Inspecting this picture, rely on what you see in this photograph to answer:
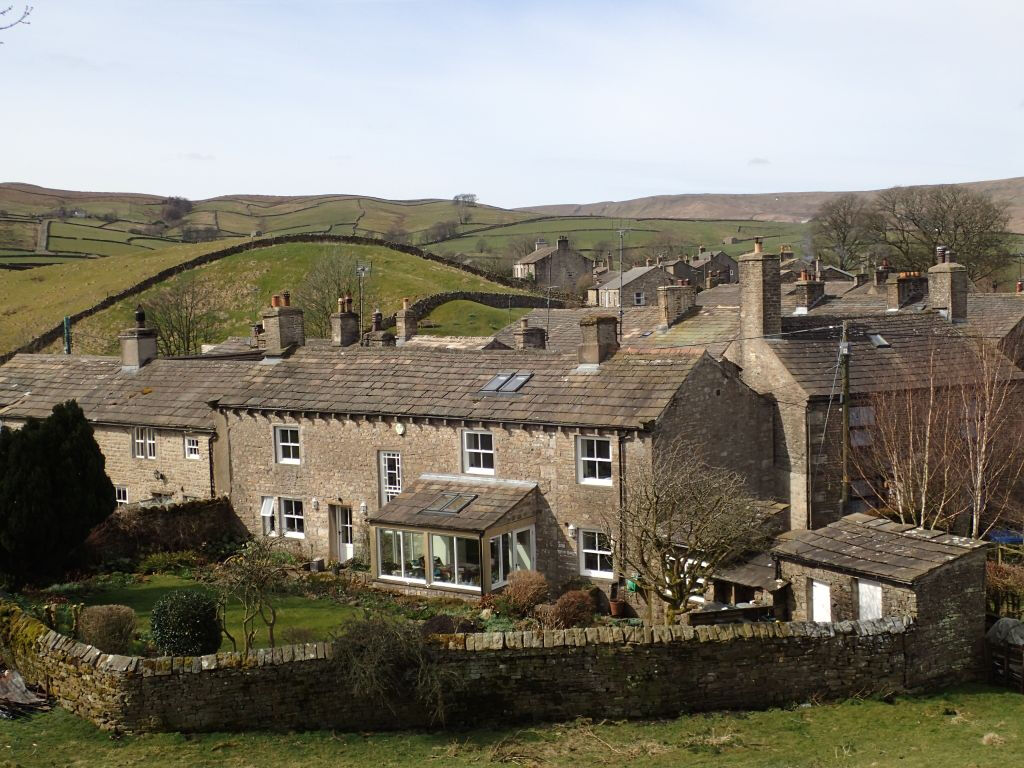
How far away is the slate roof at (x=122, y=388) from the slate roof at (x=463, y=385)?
1.50 meters

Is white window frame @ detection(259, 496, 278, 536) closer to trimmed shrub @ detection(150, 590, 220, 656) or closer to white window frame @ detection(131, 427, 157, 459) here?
white window frame @ detection(131, 427, 157, 459)

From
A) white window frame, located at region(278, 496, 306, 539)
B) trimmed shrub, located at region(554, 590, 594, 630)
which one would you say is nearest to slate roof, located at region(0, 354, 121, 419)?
white window frame, located at region(278, 496, 306, 539)

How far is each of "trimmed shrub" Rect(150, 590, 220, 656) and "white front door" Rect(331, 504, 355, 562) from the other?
10.8 m

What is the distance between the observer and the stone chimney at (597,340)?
27.7 m

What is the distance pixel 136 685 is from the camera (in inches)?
617

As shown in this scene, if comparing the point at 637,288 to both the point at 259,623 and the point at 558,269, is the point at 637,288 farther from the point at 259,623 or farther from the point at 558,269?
the point at 259,623

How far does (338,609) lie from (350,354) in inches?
395

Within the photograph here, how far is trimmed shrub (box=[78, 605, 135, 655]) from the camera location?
1880 centimetres

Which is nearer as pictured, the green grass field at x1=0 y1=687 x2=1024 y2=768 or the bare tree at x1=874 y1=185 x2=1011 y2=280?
the green grass field at x1=0 y1=687 x2=1024 y2=768

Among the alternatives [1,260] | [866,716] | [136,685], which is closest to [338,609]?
[136,685]

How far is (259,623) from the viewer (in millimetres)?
23531

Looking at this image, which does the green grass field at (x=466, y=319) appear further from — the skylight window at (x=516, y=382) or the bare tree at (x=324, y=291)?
the skylight window at (x=516, y=382)

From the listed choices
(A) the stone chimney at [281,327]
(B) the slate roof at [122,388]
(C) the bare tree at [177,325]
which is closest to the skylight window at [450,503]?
(B) the slate roof at [122,388]

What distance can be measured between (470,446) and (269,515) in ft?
24.9
